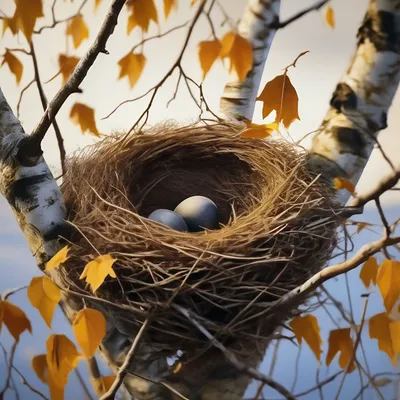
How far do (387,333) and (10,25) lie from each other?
0.80 meters

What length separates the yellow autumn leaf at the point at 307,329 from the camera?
788mm

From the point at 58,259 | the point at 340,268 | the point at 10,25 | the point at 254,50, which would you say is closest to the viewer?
the point at 340,268

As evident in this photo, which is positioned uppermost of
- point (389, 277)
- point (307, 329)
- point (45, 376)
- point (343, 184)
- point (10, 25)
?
point (10, 25)

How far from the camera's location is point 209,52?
0.89 metres

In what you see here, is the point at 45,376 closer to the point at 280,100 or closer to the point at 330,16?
the point at 280,100

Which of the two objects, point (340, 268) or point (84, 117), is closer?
point (340, 268)

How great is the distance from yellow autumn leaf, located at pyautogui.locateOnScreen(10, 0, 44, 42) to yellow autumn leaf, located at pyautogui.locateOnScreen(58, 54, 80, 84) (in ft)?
0.26

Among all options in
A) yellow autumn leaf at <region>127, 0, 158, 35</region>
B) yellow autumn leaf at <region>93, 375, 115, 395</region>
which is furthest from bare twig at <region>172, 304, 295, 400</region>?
yellow autumn leaf at <region>127, 0, 158, 35</region>

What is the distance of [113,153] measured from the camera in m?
0.90

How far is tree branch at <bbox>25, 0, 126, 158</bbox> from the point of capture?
672mm

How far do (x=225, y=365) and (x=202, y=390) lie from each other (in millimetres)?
50

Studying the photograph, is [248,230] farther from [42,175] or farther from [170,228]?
[42,175]

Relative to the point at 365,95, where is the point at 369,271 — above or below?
below

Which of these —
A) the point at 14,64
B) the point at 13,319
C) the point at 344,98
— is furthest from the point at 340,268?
the point at 14,64
